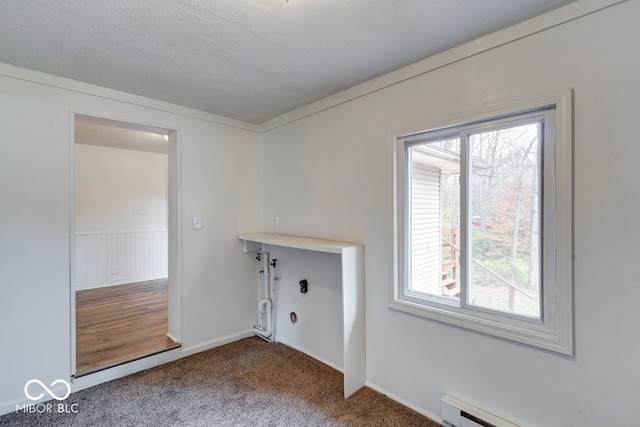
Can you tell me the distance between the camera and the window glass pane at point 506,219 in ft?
5.08

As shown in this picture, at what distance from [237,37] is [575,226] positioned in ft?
6.50

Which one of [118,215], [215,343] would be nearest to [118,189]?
[118,215]

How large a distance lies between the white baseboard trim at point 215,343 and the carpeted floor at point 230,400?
0.11 m

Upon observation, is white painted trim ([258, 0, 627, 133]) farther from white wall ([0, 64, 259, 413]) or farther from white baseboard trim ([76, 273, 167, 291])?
white baseboard trim ([76, 273, 167, 291])

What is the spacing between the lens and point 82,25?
5.01ft

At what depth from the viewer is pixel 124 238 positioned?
495cm

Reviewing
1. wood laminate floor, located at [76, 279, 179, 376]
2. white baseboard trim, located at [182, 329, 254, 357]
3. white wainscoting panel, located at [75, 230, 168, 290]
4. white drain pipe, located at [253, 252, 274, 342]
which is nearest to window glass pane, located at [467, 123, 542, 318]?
white drain pipe, located at [253, 252, 274, 342]

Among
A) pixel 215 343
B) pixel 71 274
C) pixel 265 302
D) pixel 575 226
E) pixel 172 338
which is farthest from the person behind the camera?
pixel 265 302

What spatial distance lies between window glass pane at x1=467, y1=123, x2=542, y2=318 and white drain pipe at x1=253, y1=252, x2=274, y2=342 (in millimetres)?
2004

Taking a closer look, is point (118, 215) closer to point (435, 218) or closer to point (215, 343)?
point (215, 343)

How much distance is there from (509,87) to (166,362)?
3.29 m

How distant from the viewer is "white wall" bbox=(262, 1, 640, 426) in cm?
127

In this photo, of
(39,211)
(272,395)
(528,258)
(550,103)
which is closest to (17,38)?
(39,211)

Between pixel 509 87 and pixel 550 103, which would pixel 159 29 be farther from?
pixel 550 103
